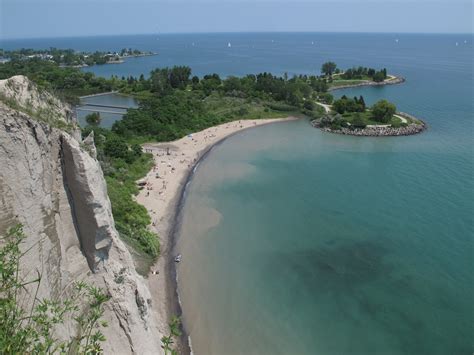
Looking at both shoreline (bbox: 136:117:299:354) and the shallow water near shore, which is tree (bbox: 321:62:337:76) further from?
the shallow water near shore

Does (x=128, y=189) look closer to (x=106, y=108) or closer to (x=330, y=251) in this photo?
(x=330, y=251)

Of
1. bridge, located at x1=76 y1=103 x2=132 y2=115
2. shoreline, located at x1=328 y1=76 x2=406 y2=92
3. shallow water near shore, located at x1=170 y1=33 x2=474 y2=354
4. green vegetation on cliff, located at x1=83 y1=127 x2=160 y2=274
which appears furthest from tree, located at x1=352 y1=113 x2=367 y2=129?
bridge, located at x1=76 y1=103 x2=132 y2=115

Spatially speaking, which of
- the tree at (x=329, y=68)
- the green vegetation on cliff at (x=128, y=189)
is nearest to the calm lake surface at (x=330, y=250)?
the green vegetation on cliff at (x=128, y=189)

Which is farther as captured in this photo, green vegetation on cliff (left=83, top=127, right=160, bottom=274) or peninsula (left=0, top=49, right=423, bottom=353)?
green vegetation on cliff (left=83, top=127, right=160, bottom=274)

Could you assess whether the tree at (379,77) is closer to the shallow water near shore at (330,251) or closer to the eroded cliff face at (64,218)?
the shallow water near shore at (330,251)

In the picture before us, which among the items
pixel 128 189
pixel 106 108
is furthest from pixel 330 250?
pixel 106 108

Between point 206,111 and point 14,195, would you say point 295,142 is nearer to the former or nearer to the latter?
point 206,111

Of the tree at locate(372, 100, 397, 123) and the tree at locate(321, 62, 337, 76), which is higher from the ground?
the tree at locate(321, 62, 337, 76)

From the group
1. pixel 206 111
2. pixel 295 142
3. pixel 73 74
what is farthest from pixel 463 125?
pixel 73 74
